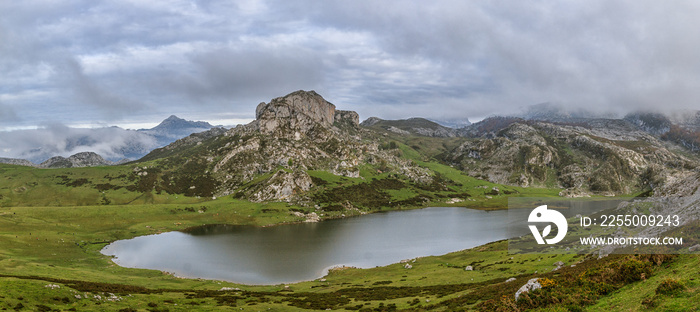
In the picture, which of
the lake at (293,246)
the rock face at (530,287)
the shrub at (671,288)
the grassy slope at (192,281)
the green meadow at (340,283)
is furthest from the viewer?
the lake at (293,246)

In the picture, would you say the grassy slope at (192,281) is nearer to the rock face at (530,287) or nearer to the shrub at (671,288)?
the shrub at (671,288)

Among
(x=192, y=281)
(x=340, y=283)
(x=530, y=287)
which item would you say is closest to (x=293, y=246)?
(x=192, y=281)

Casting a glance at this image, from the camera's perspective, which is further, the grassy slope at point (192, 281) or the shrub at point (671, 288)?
the grassy slope at point (192, 281)

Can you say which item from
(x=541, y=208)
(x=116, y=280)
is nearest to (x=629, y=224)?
(x=541, y=208)

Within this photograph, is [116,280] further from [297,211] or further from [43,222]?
[297,211]

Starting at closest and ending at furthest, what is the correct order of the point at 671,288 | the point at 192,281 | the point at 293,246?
the point at 671,288 < the point at 192,281 < the point at 293,246

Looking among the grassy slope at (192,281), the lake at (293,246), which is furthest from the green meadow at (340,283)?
the lake at (293,246)

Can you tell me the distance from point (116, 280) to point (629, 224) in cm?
9362

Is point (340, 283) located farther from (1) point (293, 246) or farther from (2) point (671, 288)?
(2) point (671, 288)

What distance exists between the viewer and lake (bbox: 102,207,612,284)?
290 ft

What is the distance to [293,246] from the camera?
115938 mm

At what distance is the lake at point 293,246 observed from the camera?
88.4 m

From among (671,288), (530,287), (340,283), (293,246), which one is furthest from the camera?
(293,246)

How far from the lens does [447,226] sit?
513ft
